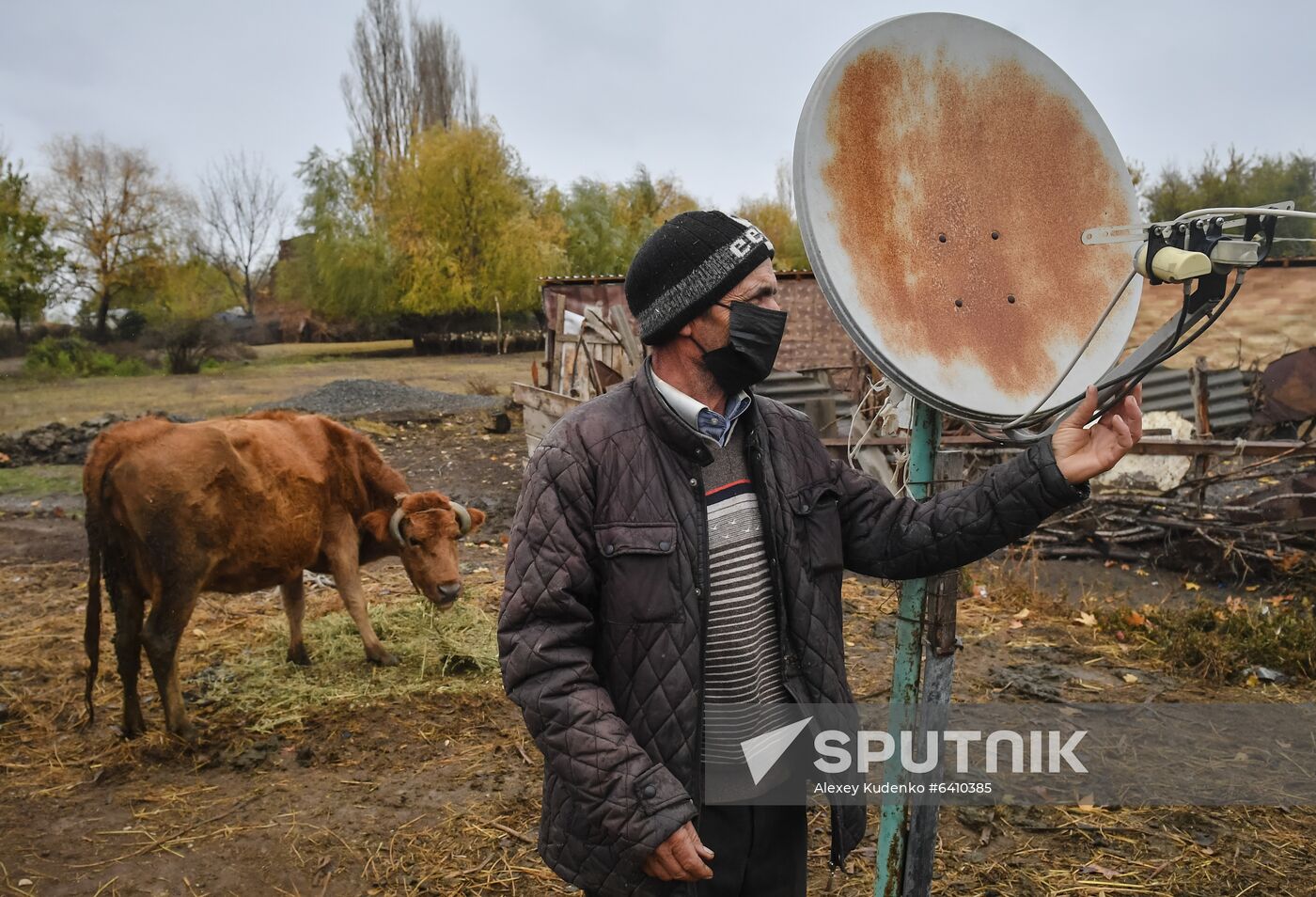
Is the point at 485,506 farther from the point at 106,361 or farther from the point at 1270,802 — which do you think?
the point at 106,361

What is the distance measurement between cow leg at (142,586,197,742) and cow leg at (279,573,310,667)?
3.20 ft

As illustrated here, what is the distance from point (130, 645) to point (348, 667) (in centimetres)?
142

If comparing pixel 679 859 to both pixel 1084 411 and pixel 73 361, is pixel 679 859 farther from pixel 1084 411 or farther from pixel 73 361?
pixel 73 361

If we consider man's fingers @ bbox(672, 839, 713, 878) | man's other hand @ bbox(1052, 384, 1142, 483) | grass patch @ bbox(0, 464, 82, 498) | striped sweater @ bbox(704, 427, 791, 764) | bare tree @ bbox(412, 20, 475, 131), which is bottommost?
grass patch @ bbox(0, 464, 82, 498)

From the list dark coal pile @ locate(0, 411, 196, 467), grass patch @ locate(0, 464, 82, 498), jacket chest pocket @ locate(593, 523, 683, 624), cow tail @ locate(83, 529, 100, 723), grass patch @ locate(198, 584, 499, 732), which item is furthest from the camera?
dark coal pile @ locate(0, 411, 196, 467)

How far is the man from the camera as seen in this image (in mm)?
2021

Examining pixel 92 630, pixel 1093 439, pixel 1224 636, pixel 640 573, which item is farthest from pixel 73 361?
pixel 1093 439

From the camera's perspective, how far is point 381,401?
21.9 meters

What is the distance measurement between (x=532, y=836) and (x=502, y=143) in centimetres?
3780

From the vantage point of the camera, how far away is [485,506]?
11.8m

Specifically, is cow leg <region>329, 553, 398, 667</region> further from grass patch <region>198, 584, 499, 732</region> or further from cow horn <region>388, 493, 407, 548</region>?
cow horn <region>388, 493, 407, 548</region>

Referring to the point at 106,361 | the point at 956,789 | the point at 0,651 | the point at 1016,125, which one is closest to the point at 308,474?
the point at 0,651

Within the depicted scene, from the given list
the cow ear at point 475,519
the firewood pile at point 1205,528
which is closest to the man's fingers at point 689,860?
the cow ear at point 475,519
